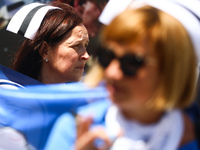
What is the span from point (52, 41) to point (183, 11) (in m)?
1.00

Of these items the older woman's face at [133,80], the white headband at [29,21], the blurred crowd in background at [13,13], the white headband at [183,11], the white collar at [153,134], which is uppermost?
the white headband at [183,11]

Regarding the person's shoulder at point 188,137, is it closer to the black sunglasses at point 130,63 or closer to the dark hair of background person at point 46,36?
the black sunglasses at point 130,63

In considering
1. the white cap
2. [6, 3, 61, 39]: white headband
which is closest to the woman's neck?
the white cap

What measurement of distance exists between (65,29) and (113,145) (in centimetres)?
107

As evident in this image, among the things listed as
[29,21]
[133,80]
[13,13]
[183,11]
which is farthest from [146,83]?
[13,13]

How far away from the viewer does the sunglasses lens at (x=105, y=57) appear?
0.70 m

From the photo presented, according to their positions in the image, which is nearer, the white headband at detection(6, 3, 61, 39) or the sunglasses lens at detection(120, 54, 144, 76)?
the sunglasses lens at detection(120, 54, 144, 76)

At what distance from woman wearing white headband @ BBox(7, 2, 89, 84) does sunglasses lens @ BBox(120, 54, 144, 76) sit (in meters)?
1.05

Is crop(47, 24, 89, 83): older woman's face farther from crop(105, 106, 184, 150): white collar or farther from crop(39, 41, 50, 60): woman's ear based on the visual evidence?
crop(105, 106, 184, 150): white collar

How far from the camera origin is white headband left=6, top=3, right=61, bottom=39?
5.33 feet

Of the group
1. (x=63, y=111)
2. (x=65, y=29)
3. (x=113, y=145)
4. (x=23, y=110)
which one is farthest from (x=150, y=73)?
(x=65, y=29)

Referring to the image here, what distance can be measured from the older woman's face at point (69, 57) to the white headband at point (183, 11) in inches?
29.2

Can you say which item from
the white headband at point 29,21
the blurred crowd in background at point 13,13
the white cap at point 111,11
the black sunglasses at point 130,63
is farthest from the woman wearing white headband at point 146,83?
the blurred crowd in background at point 13,13

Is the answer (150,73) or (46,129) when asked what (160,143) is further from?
(46,129)
